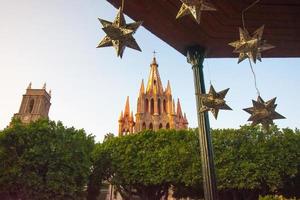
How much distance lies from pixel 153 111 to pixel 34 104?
90.1 ft

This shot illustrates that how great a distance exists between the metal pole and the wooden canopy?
1.00 ft

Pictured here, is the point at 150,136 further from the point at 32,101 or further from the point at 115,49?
the point at 32,101

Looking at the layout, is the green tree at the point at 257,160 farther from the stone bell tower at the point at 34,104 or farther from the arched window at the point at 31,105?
the arched window at the point at 31,105

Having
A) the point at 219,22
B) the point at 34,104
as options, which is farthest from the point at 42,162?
the point at 34,104

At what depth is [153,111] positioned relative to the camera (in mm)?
53562

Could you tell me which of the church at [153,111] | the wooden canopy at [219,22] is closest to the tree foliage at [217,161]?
the wooden canopy at [219,22]

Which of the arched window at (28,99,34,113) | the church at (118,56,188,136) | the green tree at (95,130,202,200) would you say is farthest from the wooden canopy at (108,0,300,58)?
the arched window at (28,99,34,113)

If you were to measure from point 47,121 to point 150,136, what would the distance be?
8551 millimetres

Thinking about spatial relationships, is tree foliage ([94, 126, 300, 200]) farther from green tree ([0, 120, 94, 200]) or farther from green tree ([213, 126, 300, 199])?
green tree ([0, 120, 94, 200])

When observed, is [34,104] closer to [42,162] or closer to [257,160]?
[42,162]

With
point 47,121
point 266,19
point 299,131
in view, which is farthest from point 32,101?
point 266,19

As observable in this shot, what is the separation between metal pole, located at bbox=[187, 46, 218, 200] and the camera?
520 cm

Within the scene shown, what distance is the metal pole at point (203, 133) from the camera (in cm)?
520

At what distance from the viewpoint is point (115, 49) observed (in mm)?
3658
